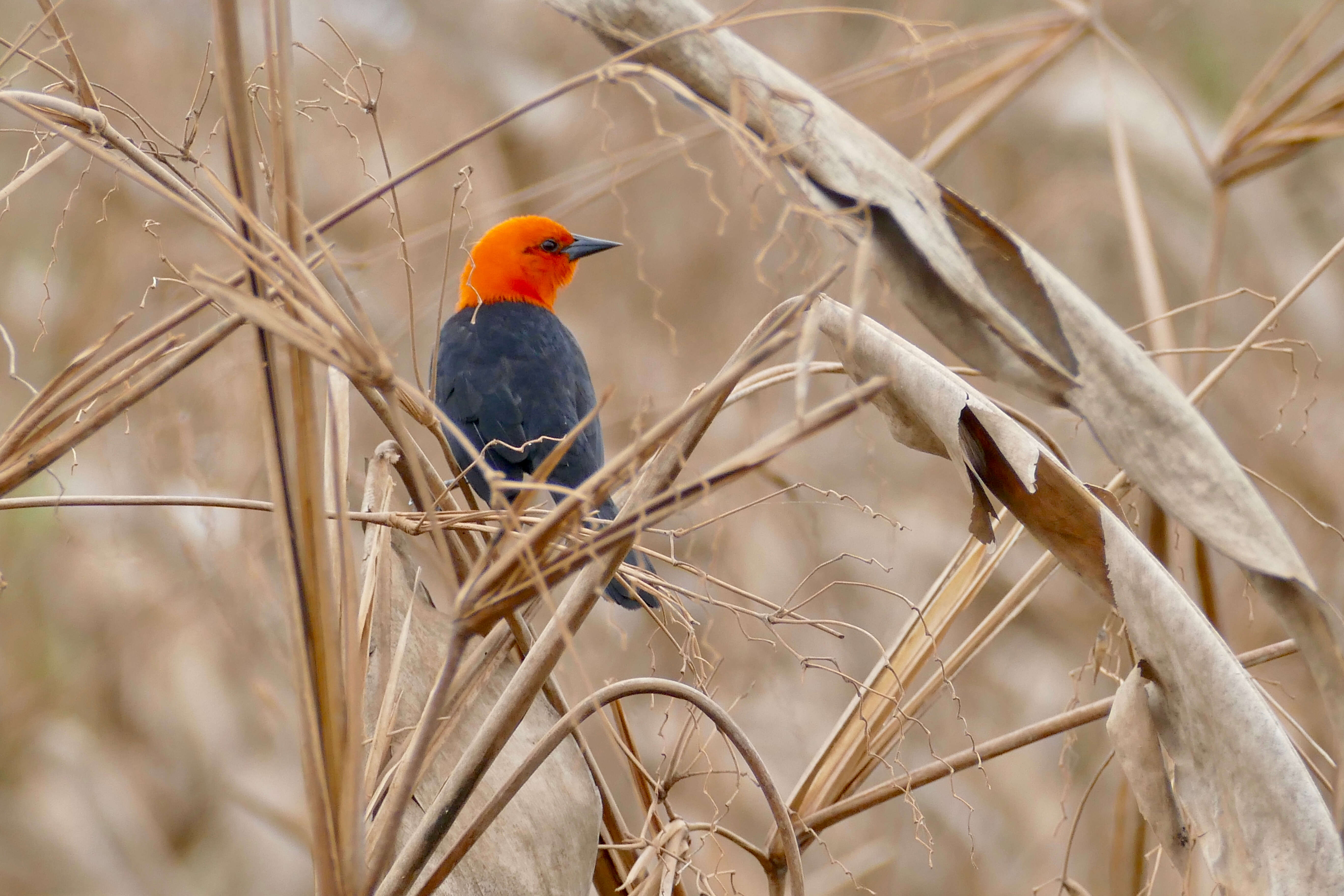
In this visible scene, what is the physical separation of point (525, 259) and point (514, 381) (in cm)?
66

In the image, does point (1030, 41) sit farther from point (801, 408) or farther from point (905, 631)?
point (801, 408)

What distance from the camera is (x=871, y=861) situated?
3.92 meters

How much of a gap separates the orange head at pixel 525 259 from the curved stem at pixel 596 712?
2.51m

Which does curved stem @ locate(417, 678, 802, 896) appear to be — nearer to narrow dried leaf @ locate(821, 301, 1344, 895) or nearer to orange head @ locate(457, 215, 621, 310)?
narrow dried leaf @ locate(821, 301, 1344, 895)

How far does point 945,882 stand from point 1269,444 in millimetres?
3207

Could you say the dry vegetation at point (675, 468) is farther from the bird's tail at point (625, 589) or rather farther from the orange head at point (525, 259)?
the orange head at point (525, 259)

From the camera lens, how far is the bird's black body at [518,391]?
2.85 m

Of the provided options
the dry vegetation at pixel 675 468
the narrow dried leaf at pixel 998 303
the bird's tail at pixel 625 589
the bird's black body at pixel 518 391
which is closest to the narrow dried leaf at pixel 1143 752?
the dry vegetation at pixel 675 468

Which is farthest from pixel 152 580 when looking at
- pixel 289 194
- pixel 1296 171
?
pixel 1296 171

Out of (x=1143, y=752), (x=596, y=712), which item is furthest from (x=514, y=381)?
(x=1143, y=752)

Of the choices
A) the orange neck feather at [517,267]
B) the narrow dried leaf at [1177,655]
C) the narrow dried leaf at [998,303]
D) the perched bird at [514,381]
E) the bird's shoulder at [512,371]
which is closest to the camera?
the narrow dried leaf at [998,303]

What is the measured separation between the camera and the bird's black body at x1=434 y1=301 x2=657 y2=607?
2850mm

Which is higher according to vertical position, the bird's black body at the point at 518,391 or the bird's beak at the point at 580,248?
the bird's beak at the point at 580,248

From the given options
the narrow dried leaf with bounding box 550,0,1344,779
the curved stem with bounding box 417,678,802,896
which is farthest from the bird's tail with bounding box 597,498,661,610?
the narrow dried leaf with bounding box 550,0,1344,779
